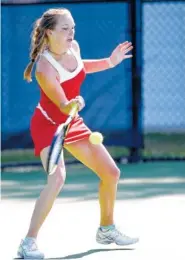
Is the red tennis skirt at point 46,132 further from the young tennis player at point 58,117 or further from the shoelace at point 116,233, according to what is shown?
the shoelace at point 116,233

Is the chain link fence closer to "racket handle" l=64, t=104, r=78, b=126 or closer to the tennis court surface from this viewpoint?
the tennis court surface

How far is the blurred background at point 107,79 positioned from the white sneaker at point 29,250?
500 centimetres

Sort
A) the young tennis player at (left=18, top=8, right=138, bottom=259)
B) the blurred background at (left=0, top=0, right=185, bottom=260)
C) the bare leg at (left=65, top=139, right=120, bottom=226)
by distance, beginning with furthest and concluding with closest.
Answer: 1. the blurred background at (left=0, top=0, right=185, bottom=260)
2. the bare leg at (left=65, top=139, right=120, bottom=226)
3. the young tennis player at (left=18, top=8, right=138, bottom=259)

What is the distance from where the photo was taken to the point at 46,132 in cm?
647

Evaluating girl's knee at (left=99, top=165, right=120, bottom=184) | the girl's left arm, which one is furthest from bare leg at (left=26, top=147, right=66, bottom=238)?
the girl's left arm

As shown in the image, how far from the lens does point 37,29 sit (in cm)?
659

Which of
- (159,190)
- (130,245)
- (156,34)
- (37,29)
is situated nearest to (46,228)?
(130,245)

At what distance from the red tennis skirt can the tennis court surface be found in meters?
0.65

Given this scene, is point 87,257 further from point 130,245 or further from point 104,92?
point 104,92

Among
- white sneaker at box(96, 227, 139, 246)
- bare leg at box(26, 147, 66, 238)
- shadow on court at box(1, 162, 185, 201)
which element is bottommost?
shadow on court at box(1, 162, 185, 201)

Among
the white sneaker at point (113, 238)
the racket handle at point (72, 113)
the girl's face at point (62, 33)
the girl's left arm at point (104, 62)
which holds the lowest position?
the white sneaker at point (113, 238)

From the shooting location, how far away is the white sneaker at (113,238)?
6730 millimetres

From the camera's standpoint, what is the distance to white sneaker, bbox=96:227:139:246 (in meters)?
6.73

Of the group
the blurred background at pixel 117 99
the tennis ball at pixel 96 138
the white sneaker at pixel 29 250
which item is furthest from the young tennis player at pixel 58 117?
the blurred background at pixel 117 99
